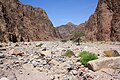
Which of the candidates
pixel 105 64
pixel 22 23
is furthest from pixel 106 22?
pixel 105 64

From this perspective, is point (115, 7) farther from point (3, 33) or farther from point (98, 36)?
point (3, 33)

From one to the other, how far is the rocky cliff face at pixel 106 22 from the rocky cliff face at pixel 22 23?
65.6 ft

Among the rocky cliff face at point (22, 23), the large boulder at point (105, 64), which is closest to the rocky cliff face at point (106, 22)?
the rocky cliff face at point (22, 23)

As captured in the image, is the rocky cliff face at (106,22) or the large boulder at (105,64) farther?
the rocky cliff face at (106,22)

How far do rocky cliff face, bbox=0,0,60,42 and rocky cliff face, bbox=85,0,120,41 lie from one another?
1999 cm

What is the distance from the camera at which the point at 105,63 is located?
11219 mm

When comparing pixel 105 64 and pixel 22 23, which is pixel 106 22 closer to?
pixel 22 23

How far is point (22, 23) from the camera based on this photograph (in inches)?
3199

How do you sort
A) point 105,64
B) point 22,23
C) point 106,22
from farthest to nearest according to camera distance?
point 22,23, point 106,22, point 105,64

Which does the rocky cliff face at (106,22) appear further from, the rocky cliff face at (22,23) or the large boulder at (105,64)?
the large boulder at (105,64)

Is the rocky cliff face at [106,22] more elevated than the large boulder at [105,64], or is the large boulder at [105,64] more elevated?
the rocky cliff face at [106,22]

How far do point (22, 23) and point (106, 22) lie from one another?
34008mm

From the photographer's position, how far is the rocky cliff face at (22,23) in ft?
182

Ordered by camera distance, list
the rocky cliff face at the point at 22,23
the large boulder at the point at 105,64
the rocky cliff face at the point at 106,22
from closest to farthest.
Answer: the large boulder at the point at 105,64, the rocky cliff face at the point at 106,22, the rocky cliff face at the point at 22,23
